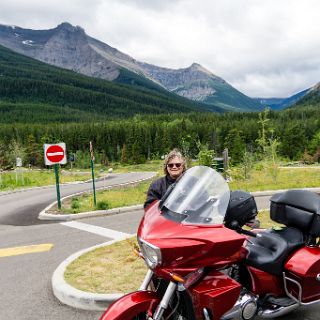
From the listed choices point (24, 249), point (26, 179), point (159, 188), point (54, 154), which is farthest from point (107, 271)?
point (26, 179)

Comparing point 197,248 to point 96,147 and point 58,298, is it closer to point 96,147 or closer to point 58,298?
point 58,298

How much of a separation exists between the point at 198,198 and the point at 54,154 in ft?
33.2

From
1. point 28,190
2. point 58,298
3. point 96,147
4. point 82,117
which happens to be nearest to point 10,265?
point 58,298

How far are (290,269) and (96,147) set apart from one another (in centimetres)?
9901

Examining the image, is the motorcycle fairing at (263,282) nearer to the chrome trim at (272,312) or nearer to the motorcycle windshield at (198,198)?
the chrome trim at (272,312)

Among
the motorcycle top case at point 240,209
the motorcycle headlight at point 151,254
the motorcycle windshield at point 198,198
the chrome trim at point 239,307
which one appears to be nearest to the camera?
the motorcycle headlight at point 151,254

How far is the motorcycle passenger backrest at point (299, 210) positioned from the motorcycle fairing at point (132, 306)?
1824 mm

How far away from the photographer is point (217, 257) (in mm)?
3463

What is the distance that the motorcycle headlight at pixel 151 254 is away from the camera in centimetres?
327

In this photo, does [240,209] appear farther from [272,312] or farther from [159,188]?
[159,188]

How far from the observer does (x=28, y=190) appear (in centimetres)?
2327

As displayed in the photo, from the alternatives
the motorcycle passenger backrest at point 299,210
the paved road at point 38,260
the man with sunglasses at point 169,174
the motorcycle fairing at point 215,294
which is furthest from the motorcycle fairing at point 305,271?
the man with sunglasses at point 169,174

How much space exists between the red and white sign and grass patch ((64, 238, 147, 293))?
6.07 meters

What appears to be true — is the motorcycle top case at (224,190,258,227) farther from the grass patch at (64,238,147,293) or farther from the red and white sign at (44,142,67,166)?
the red and white sign at (44,142,67,166)
